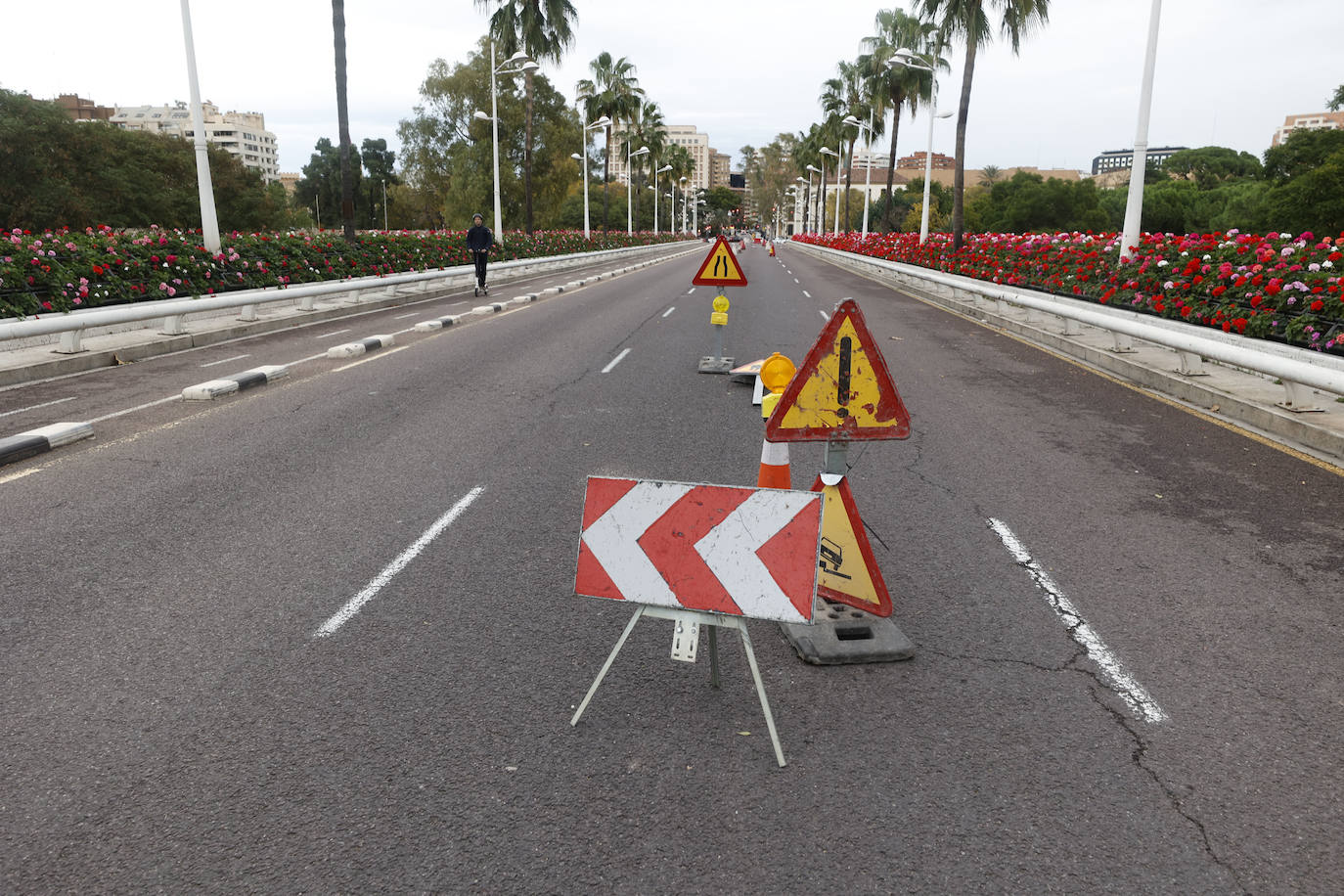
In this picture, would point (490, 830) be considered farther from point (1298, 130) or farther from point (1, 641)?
point (1298, 130)

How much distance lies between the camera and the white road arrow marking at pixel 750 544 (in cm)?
327

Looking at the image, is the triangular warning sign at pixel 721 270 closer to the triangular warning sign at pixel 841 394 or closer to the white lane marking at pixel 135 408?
the white lane marking at pixel 135 408

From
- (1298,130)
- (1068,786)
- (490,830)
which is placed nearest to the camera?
(490,830)

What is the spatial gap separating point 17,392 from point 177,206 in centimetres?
5875

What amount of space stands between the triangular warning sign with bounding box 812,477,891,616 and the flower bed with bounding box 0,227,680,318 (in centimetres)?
1284

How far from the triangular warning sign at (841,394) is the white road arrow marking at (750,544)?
31.6 inches

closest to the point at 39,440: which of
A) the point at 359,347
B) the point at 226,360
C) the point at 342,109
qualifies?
the point at 226,360

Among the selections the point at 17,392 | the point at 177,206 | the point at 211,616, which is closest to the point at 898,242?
the point at 17,392

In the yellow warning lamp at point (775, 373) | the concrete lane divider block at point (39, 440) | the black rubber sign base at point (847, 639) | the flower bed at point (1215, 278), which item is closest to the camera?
the black rubber sign base at point (847, 639)

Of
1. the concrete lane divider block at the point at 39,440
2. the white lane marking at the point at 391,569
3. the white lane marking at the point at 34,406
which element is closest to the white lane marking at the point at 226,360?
the white lane marking at the point at 34,406

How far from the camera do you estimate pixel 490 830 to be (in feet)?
9.18

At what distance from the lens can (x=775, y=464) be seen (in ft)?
14.3

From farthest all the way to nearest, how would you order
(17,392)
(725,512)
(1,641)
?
(17,392), (1,641), (725,512)

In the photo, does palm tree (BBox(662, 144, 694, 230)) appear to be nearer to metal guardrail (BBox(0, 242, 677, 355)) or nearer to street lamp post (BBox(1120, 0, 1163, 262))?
metal guardrail (BBox(0, 242, 677, 355))
